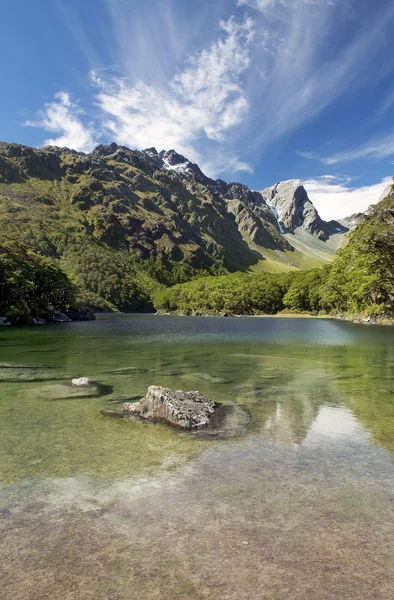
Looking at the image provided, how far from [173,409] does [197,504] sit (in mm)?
6263

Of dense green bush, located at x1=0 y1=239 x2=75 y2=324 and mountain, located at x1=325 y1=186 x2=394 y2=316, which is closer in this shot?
mountain, located at x1=325 y1=186 x2=394 y2=316

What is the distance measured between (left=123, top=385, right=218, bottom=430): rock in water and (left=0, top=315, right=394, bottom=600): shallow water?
2.56 ft

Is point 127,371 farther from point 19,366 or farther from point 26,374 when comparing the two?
point 19,366

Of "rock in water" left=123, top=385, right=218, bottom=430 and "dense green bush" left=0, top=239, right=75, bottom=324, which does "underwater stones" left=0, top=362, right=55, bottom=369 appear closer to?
"rock in water" left=123, top=385, right=218, bottom=430

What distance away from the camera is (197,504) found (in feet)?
28.1

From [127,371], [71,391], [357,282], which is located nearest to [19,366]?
[127,371]

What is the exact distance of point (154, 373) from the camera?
26.6 meters

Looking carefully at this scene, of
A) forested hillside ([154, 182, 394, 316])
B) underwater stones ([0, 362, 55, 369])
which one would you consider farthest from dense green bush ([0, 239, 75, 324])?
forested hillside ([154, 182, 394, 316])

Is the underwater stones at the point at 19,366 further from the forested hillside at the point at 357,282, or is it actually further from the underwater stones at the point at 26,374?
the forested hillside at the point at 357,282

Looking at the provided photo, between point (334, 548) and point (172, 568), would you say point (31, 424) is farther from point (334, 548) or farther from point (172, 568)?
point (334, 548)

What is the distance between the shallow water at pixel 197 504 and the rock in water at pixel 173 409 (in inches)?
30.7

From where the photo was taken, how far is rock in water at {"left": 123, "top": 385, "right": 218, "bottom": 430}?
14406 millimetres

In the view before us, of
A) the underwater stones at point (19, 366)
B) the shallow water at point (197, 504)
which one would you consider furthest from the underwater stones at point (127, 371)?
the shallow water at point (197, 504)

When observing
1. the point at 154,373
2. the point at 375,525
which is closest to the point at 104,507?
the point at 375,525
